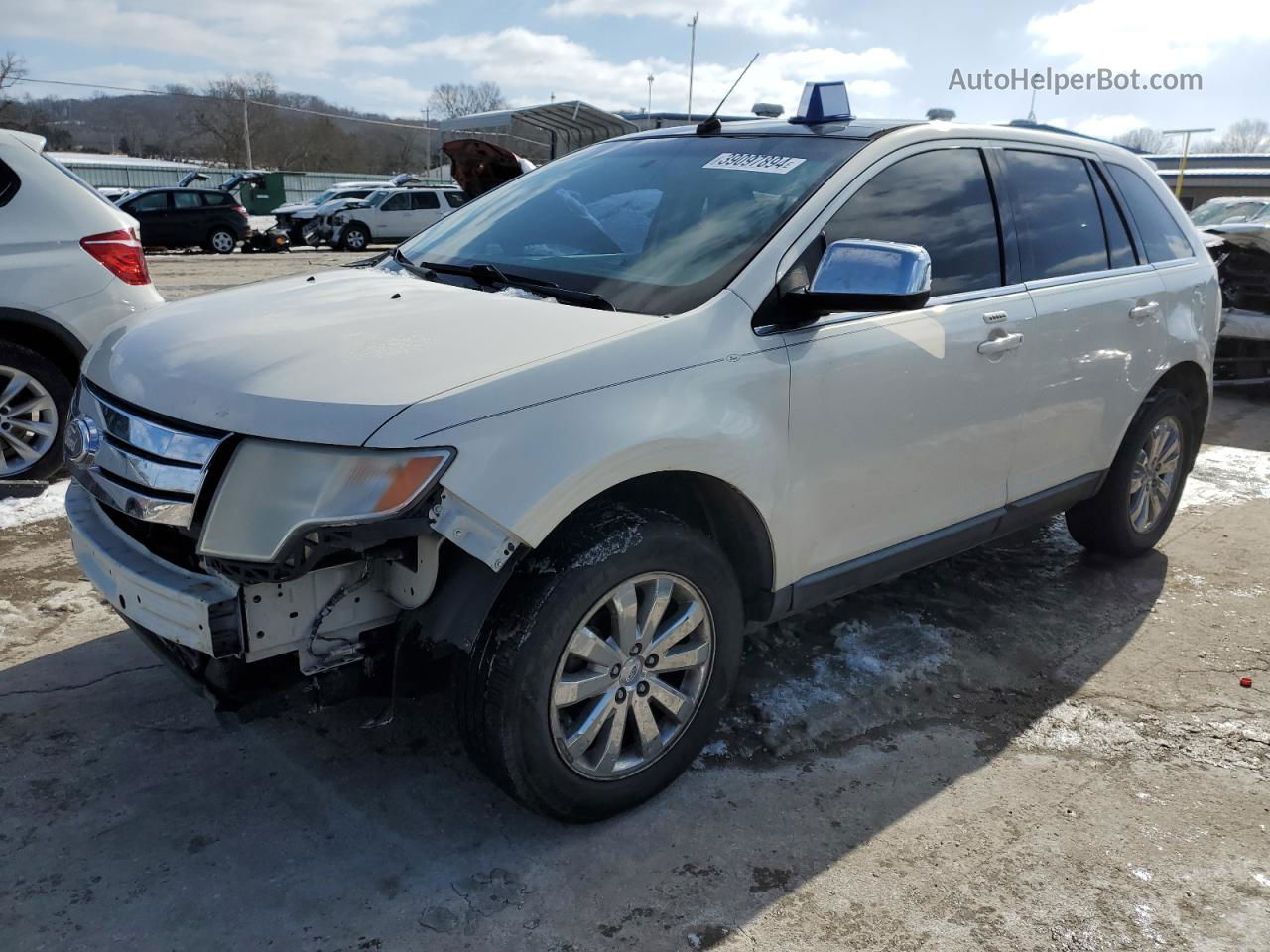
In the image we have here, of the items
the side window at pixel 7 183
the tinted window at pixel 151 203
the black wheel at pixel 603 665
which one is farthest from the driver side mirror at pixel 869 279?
the tinted window at pixel 151 203

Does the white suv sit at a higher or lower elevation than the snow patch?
higher

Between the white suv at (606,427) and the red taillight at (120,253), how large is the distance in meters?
2.35

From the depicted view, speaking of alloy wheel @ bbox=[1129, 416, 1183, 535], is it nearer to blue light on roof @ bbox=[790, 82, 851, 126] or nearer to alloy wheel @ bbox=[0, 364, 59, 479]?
blue light on roof @ bbox=[790, 82, 851, 126]

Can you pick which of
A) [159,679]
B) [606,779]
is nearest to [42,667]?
[159,679]

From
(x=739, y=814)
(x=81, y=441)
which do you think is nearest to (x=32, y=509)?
(x=81, y=441)

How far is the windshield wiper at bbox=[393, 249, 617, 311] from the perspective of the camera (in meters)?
2.69

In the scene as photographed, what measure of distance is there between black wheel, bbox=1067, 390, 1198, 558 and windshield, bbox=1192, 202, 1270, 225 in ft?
27.0

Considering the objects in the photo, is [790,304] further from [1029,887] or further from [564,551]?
[1029,887]

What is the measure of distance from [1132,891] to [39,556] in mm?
4150

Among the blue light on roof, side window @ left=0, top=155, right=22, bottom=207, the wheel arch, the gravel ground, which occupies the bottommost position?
the gravel ground

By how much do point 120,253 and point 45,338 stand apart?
56 cm

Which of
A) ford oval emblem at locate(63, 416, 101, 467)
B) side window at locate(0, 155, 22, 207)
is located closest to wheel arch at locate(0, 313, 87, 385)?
side window at locate(0, 155, 22, 207)

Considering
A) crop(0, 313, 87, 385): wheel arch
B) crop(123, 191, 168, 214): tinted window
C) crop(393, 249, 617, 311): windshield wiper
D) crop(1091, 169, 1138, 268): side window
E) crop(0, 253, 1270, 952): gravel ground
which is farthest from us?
crop(123, 191, 168, 214): tinted window

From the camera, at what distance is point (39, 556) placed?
13.8 feet
